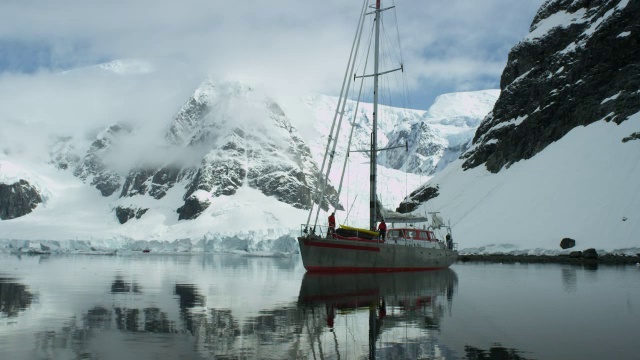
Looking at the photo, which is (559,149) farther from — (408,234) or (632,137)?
(408,234)

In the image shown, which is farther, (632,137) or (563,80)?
(563,80)

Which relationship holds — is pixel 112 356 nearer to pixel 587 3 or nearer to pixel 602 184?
pixel 602 184

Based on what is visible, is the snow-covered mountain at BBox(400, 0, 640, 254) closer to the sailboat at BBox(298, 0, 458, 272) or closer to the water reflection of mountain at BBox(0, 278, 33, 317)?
the sailboat at BBox(298, 0, 458, 272)

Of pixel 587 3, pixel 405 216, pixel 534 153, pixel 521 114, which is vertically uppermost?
pixel 587 3

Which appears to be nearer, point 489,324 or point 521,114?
point 489,324

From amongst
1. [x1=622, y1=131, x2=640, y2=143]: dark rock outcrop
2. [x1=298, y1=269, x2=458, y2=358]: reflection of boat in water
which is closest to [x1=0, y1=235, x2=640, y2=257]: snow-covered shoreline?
[x1=622, y1=131, x2=640, y2=143]: dark rock outcrop

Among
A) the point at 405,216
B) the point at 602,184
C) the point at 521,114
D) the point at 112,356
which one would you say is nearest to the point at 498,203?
the point at 602,184

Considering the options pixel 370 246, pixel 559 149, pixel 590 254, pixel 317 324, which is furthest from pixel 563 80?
pixel 317 324

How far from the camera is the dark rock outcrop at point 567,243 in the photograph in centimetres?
7006

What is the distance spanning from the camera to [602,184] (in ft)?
265

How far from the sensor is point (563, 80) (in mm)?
116188

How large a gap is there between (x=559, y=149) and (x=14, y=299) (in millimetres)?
96121

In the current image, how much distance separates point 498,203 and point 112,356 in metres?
92.1

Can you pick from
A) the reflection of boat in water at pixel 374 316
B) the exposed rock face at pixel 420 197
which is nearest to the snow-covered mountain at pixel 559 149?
the exposed rock face at pixel 420 197
